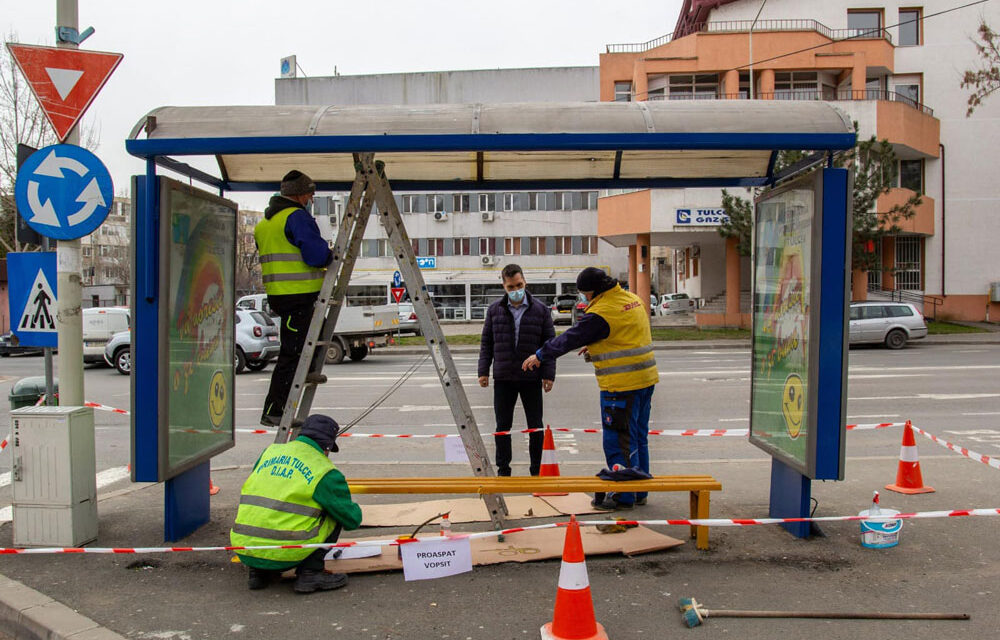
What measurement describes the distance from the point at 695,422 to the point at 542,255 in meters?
46.8

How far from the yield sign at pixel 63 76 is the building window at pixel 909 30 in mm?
38532

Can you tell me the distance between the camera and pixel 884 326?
2353 cm

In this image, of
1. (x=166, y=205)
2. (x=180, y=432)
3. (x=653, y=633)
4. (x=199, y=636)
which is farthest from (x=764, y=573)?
(x=166, y=205)

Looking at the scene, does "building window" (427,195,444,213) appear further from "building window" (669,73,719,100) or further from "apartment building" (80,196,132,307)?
"building window" (669,73,719,100)

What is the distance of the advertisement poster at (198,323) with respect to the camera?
5156mm

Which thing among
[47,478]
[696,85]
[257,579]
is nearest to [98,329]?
[47,478]

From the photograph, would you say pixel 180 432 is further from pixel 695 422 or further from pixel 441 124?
pixel 695 422

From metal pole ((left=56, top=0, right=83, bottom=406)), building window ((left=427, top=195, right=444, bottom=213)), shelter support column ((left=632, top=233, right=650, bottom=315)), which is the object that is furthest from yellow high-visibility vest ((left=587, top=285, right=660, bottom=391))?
building window ((left=427, top=195, right=444, bottom=213))

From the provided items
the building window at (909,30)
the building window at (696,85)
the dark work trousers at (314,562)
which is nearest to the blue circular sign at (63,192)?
the dark work trousers at (314,562)

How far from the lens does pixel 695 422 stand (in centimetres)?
1063

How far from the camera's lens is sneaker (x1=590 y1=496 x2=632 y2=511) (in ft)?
19.7

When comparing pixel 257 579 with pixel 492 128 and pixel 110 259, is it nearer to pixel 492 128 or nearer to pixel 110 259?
pixel 492 128

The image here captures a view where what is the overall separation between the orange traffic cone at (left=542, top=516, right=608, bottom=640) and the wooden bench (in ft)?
3.95

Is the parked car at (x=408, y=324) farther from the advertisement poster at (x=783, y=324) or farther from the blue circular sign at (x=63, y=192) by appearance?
the blue circular sign at (x=63, y=192)
